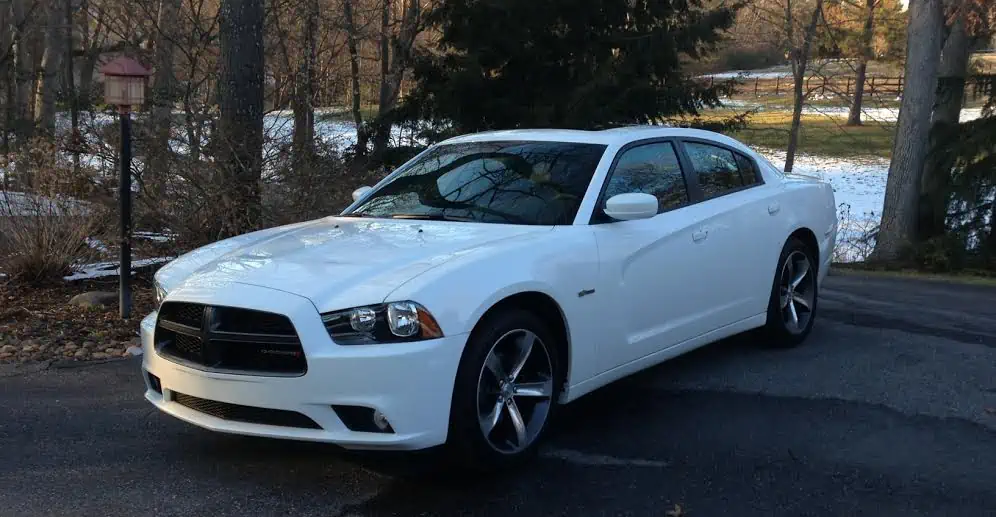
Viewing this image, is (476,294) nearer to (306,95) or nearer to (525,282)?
(525,282)

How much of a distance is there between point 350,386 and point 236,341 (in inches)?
22.8

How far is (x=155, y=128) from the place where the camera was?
9477 millimetres

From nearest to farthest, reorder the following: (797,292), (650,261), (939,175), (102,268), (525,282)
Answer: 1. (525,282)
2. (650,261)
3. (797,292)
4. (102,268)
5. (939,175)

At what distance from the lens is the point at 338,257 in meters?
4.45

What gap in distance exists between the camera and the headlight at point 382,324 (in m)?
3.92

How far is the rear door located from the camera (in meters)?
5.76

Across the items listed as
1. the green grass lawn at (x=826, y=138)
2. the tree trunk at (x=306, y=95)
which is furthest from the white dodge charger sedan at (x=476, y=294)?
the green grass lawn at (x=826, y=138)

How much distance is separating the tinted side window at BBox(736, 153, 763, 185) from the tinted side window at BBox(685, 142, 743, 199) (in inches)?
2.1

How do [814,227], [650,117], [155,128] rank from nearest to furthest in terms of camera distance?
[814,227] < [155,128] < [650,117]

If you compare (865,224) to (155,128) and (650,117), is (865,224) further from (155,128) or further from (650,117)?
(155,128)

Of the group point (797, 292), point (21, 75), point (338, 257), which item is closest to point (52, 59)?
point (21, 75)

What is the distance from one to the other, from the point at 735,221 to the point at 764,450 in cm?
177

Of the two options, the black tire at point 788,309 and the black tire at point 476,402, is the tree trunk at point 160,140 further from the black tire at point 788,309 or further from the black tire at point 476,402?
the black tire at point 476,402

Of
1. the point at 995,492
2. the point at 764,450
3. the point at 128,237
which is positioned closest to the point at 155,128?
the point at 128,237
